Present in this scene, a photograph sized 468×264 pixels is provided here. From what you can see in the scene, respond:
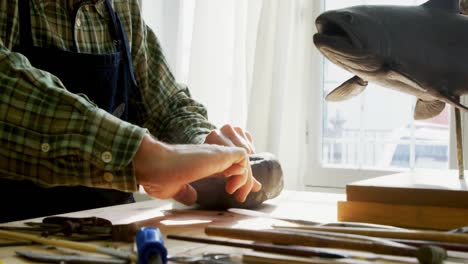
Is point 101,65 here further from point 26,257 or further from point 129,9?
point 26,257

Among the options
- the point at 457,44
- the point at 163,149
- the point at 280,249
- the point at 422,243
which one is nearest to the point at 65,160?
the point at 163,149

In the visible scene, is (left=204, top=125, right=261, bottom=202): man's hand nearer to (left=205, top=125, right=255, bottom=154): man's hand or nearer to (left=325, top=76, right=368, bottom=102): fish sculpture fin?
(left=205, top=125, right=255, bottom=154): man's hand

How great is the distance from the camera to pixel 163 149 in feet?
2.35

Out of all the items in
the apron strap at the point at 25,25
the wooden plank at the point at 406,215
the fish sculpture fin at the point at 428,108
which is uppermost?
the apron strap at the point at 25,25

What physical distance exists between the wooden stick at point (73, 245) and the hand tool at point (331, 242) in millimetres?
113

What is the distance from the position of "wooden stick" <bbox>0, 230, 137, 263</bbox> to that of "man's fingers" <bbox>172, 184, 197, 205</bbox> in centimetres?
29

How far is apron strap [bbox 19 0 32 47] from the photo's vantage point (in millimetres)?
1078

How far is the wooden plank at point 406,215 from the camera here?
81 cm

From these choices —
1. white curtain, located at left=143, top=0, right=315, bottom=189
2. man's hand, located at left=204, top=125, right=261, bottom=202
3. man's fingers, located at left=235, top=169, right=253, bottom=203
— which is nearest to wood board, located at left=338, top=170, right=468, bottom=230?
man's fingers, located at left=235, top=169, right=253, bottom=203

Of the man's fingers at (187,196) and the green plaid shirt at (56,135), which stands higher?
the green plaid shirt at (56,135)

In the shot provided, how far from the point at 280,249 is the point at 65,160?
31 cm

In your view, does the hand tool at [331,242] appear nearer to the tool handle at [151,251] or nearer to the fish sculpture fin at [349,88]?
the tool handle at [151,251]

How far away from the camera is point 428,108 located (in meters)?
1.04

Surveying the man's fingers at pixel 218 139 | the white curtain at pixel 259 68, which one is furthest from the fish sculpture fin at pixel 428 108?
the white curtain at pixel 259 68
